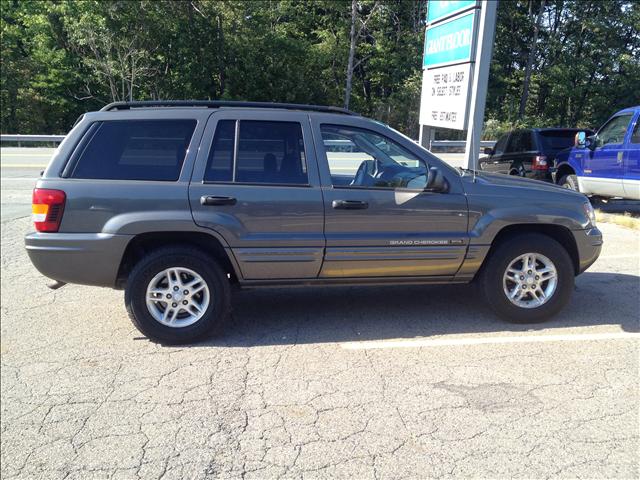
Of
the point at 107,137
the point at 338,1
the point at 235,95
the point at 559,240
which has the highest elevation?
the point at 338,1

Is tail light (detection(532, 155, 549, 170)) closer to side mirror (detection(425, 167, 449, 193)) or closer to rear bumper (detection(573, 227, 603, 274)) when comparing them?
rear bumper (detection(573, 227, 603, 274))

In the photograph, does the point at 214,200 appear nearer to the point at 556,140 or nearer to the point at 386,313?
the point at 386,313

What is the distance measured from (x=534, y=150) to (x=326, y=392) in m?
9.78

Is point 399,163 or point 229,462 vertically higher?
point 399,163

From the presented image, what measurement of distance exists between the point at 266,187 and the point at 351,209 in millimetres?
718

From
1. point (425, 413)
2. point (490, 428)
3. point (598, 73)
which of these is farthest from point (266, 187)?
point (598, 73)

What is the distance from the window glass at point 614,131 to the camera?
9141mm

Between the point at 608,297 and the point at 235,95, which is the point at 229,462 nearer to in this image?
the point at 608,297

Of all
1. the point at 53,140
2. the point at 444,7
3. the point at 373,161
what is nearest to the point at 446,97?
the point at 444,7

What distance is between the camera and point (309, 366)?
3863mm

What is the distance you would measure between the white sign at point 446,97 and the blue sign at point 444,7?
73 cm

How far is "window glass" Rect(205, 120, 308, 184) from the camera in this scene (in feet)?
13.9

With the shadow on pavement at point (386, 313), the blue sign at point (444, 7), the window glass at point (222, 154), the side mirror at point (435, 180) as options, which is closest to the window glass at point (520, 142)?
the blue sign at point (444, 7)

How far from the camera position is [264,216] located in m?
4.18
